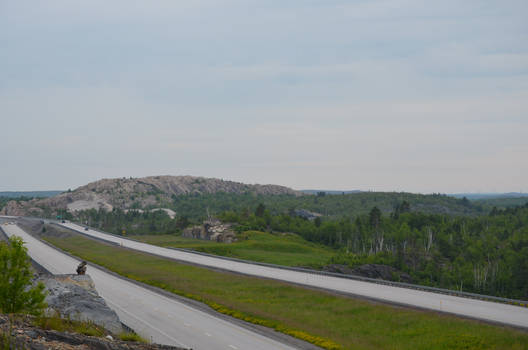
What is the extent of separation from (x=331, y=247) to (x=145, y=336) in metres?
114

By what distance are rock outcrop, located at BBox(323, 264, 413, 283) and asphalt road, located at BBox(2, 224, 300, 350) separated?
169 ft

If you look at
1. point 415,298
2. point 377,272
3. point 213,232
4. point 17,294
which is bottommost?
point 377,272

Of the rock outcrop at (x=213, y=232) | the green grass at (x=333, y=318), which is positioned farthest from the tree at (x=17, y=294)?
the rock outcrop at (x=213, y=232)

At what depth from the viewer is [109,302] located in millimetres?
35156

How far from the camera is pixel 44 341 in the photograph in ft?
51.4

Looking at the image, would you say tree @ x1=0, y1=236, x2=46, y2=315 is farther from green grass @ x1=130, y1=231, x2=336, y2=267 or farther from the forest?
the forest

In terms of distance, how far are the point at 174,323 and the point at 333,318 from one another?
9.87m

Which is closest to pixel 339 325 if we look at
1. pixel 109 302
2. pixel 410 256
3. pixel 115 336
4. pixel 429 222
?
pixel 115 336

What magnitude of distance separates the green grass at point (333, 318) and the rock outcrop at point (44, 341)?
11645 millimetres

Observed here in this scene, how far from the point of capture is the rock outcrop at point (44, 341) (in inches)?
576

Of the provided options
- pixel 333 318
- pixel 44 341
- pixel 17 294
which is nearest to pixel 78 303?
pixel 17 294

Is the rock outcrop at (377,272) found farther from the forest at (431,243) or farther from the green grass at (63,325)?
the green grass at (63,325)

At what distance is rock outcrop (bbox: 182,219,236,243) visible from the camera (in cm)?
12219

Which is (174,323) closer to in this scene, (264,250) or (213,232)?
(264,250)
